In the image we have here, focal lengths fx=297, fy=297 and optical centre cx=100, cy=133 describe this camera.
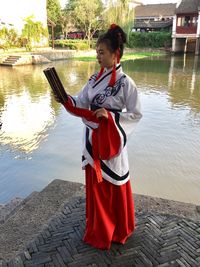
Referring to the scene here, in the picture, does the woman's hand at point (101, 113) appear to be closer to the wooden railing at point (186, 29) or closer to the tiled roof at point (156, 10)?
the wooden railing at point (186, 29)

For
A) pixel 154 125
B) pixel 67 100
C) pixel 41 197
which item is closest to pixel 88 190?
pixel 67 100

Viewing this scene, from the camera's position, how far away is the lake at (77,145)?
4.46m

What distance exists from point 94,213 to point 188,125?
5373 mm

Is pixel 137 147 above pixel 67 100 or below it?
below

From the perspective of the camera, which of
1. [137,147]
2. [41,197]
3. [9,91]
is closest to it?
[41,197]

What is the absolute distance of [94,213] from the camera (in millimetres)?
2252

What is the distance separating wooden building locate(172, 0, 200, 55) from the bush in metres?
1.01

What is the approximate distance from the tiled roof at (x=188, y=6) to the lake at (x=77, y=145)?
72.8 ft

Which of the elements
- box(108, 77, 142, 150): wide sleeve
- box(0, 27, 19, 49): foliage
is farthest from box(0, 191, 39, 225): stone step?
box(0, 27, 19, 49): foliage

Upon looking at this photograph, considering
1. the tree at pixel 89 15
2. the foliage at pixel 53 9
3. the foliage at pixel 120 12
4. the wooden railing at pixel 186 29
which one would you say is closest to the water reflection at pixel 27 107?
the foliage at pixel 120 12

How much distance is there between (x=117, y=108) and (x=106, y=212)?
79cm

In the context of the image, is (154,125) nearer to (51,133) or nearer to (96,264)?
(51,133)

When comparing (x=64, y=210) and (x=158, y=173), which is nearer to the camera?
(x=64, y=210)

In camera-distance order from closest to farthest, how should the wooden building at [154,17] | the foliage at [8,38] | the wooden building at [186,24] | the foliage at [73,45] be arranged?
the foliage at [8,38]
the foliage at [73,45]
the wooden building at [186,24]
the wooden building at [154,17]
